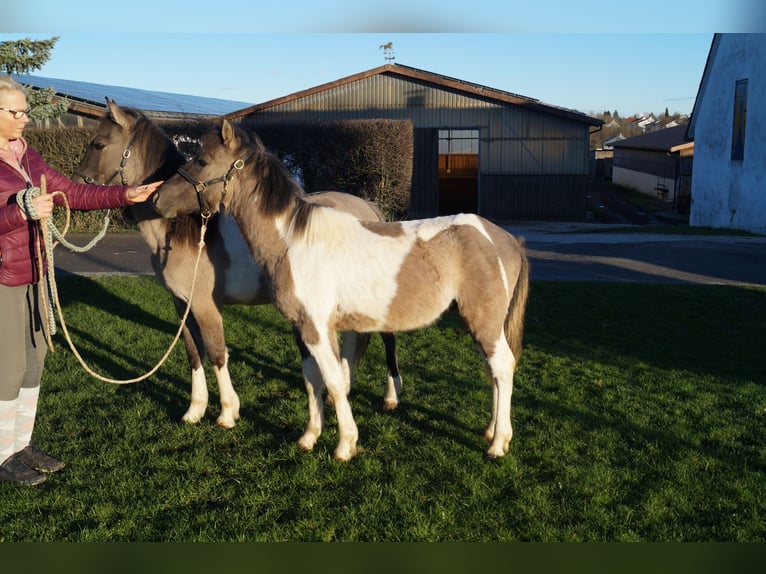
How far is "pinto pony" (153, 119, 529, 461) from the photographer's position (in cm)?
416

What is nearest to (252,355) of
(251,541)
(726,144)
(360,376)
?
(360,376)

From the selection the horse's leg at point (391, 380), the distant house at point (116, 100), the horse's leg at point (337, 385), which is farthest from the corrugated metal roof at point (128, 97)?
the horse's leg at point (337, 385)

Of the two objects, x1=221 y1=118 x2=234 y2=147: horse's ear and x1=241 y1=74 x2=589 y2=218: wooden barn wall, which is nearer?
x1=221 y1=118 x2=234 y2=147: horse's ear

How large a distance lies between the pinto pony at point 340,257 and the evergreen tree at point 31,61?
10.4 m

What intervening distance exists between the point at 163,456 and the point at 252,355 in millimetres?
2556

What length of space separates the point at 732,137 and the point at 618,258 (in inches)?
385

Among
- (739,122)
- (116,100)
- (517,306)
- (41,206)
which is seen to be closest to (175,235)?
(41,206)

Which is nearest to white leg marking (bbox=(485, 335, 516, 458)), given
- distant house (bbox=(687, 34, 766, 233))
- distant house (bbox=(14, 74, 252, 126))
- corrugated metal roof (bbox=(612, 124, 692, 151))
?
distant house (bbox=(14, 74, 252, 126))

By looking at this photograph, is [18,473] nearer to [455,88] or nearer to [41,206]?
[41,206]

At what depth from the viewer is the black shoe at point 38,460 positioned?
4305 mm

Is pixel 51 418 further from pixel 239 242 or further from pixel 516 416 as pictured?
pixel 516 416

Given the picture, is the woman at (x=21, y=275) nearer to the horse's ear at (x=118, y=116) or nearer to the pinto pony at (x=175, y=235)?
the pinto pony at (x=175, y=235)

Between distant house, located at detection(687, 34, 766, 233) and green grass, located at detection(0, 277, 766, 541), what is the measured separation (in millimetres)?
12911

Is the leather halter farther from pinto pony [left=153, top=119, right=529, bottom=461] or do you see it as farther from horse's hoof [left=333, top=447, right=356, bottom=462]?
horse's hoof [left=333, top=447, right=356, bottom=462]
